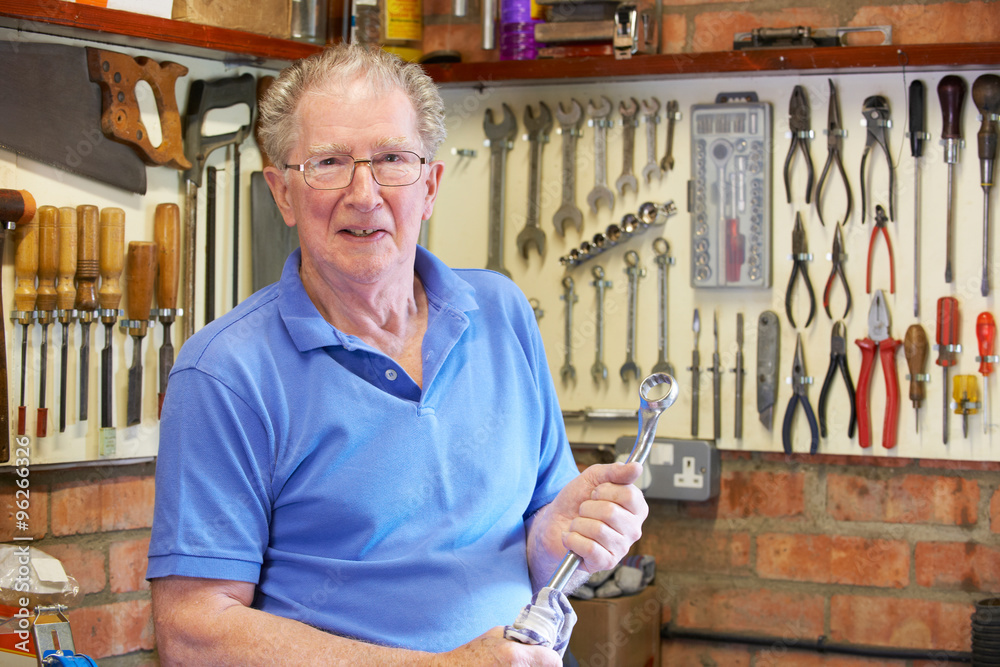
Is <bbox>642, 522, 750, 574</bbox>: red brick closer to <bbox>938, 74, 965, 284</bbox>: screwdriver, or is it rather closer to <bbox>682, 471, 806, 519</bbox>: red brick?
<bbox>682, 471, 806, 519</bbox>: red brick

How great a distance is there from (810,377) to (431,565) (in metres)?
1.03

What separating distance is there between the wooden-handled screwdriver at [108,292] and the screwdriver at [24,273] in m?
0.10

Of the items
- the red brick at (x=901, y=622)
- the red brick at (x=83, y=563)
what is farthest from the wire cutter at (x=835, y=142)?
the red brick at (x=83, y=563)

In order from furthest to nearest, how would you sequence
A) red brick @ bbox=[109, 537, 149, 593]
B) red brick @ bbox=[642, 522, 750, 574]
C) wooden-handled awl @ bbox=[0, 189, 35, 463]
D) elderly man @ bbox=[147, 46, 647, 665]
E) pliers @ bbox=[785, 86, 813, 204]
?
red brick @ bbox=[642, 522, 750, 574] < pliers @ bbox=[785, 86, 813, 204] < red brick @ bbox=[109, 537, 149, 593] < wooden-handled awl @ bbox=[0, 189, 35, 463] < elderly man @ bbox=[147, 46, 647, 665]

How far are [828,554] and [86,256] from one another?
1409 mm

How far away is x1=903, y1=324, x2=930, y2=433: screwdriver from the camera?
5.53 feet

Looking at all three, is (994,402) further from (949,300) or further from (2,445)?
(2,445)

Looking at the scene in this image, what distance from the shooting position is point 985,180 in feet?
5.44

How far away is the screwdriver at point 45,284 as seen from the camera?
1462 mm

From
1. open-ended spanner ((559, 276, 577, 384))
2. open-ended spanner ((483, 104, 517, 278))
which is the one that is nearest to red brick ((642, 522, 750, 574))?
open-ended spanner ((559, 276, 577, 384))

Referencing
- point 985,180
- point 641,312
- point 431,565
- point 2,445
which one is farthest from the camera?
point 641,312

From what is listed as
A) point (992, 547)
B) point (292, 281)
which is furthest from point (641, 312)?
point (292, 281)

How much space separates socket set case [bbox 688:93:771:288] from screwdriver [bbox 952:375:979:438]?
0.37m

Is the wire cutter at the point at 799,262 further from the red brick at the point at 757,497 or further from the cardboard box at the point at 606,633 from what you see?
the cardboard box at the point at 606,633
